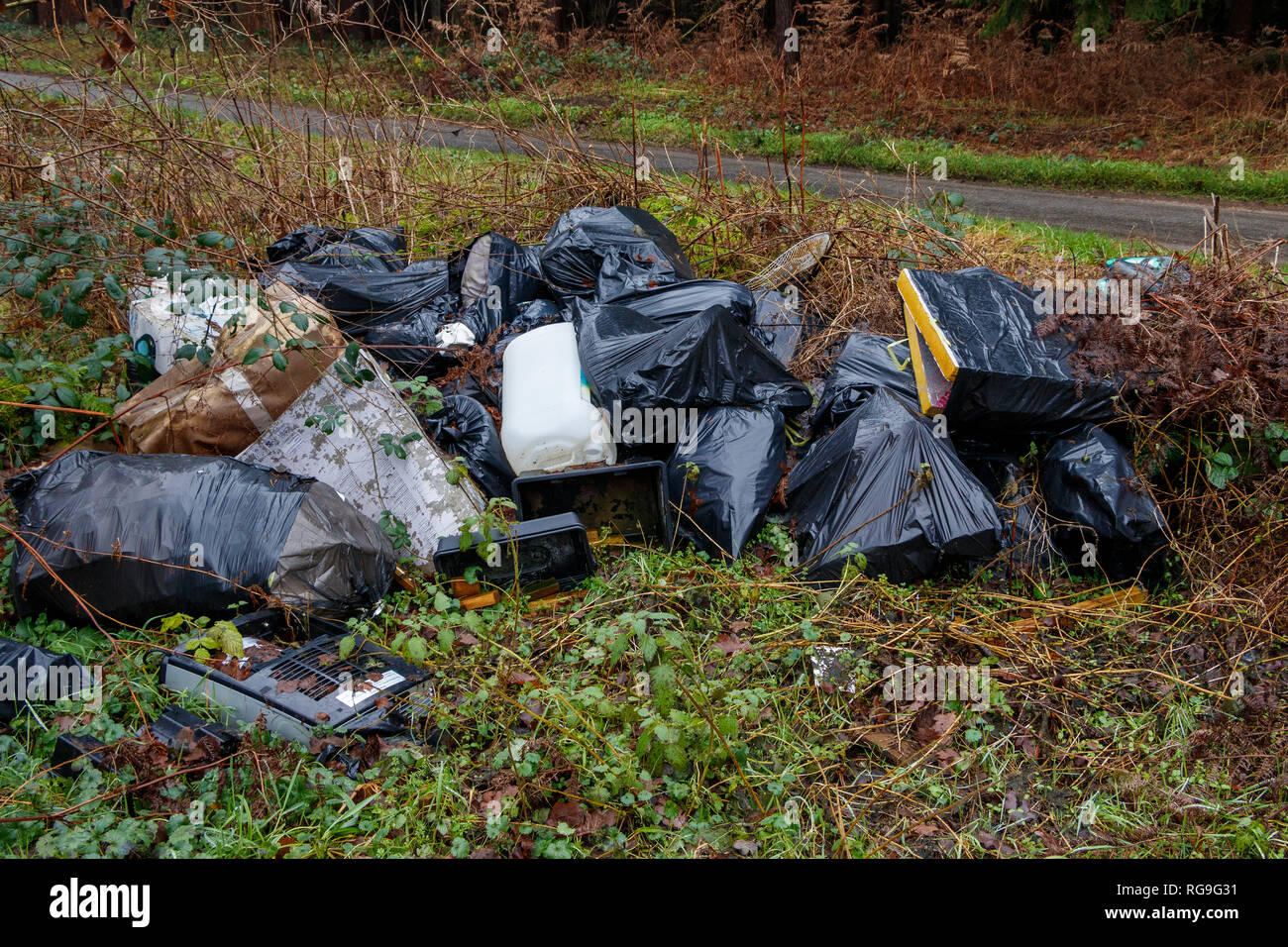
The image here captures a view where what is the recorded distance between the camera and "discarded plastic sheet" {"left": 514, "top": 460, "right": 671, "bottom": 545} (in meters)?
3.29

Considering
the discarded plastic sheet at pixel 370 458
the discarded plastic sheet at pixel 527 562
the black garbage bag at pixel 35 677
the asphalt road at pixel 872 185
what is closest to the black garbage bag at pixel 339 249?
the asphalt road at pixel 872 185

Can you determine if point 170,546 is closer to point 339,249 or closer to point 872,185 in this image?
point 339,249

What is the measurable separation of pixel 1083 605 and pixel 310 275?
12.2 ft

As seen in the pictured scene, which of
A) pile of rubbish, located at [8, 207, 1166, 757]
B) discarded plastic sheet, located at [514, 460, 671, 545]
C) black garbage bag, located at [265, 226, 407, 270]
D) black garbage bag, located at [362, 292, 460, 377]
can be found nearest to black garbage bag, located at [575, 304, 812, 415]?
pile of rubbish, located at [8, 207, 1166, 757]

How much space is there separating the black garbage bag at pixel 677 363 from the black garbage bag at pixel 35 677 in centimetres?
198

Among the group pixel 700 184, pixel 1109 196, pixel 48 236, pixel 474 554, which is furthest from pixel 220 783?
pixel 1109 196

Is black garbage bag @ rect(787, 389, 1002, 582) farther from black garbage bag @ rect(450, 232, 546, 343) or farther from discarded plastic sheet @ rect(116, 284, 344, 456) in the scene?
discarded plastic sheet @ rect(116, 284, 344, 456)

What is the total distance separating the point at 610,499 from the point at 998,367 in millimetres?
1557

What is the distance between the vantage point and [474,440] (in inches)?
143

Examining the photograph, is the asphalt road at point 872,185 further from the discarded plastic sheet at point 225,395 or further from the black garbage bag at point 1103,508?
the black garbage bag at point 1103,508

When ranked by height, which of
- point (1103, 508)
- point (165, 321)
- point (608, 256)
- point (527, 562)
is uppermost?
point (608, 256)

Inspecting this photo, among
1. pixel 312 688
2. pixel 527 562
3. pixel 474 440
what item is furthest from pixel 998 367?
pixel 312 688

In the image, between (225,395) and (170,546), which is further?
(225,395)

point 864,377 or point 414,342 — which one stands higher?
point 414,342
